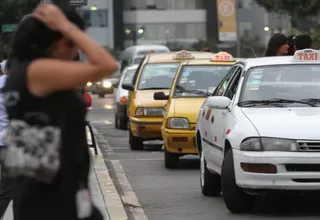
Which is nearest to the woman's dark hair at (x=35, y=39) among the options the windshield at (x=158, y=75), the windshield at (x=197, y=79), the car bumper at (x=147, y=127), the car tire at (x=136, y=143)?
the windshield at (x=197, y=79)

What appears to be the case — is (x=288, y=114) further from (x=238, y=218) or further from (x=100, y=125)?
(x=100, y=125)

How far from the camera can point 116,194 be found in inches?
424

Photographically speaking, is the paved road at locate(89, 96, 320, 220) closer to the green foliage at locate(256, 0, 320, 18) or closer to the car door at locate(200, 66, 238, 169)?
the car door at locate(200, 66, 238, 169)

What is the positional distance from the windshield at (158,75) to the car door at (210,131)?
6.56 meters

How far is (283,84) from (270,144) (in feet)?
4.45

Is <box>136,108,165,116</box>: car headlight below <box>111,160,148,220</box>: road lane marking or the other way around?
the other way around

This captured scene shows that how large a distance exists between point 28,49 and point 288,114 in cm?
517

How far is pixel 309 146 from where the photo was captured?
8672mm

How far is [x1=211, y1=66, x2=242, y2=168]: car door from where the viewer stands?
9.67m

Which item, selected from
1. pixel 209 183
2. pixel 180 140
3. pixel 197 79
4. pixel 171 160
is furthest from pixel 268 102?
pixel 197 79

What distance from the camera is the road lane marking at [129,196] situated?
981 cm

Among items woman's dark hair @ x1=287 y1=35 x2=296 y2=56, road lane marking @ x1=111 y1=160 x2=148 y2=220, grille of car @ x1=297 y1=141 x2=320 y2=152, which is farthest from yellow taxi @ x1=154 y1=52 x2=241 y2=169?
grille of car @ x1=297 y1=141 x2=320 y2=152

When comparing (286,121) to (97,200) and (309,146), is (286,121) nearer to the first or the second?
(309,146)

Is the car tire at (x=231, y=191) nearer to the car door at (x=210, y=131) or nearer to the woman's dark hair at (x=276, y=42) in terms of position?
the car door at (x=210, y=131)
